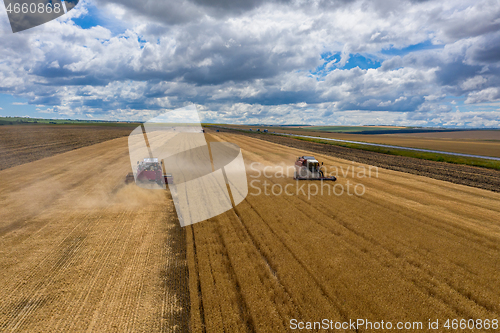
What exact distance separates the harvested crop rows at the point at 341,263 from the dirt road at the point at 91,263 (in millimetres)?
972

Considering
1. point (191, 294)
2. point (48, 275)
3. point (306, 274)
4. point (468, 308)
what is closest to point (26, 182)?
point (48, 275)

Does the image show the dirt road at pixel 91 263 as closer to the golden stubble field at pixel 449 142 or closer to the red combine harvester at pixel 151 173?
the red combine harvester at pixel 151 173

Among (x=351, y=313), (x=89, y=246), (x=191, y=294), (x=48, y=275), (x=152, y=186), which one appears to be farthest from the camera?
(x=152, y=186)

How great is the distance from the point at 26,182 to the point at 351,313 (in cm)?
2406

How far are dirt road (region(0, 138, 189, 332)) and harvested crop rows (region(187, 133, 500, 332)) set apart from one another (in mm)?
972

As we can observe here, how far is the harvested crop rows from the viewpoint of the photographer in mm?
6738

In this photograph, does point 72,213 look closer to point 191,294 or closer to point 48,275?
point 48,275

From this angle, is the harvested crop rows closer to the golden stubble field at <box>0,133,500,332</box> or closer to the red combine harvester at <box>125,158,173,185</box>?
the golden stubble field at <box>0,133,500,332</box>

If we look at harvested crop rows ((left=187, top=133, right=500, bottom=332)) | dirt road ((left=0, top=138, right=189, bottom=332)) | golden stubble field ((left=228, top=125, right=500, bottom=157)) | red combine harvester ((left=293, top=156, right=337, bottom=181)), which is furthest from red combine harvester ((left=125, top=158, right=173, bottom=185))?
golden stubble field ((left=228, top=125, right=500, bottom=157))

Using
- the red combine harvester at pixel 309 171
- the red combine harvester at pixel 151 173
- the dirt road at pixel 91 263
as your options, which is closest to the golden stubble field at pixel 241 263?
the dirt road at pixel 91 263

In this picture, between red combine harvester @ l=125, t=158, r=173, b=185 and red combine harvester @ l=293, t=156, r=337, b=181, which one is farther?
red combine harvester @ l=293, t=156, r=337, b=181

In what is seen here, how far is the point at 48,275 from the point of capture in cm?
799

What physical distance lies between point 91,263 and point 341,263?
9034 millimetres

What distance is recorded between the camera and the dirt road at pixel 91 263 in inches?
251
